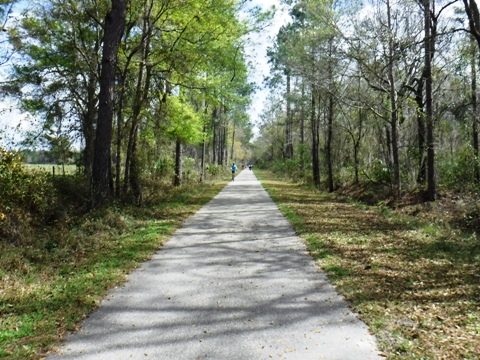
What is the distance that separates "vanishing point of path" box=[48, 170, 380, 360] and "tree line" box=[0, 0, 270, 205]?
5.73 m

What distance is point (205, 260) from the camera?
723cm

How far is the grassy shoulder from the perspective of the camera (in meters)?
4.21

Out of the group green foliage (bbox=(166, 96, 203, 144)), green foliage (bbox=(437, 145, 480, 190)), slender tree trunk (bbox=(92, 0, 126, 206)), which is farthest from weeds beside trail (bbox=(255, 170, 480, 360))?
green foliage (bbox=(166, 96, 203, 144))

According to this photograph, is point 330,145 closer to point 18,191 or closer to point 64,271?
point 18,191

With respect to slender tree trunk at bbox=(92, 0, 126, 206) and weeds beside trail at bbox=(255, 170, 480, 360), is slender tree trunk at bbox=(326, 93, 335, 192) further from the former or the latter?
slender tree trunk at bbox=(92, 0, 126, 206)

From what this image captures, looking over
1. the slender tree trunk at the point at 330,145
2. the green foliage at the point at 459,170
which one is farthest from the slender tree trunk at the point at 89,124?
the green foliage at the point at 459,170

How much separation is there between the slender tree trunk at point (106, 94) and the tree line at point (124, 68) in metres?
0.03

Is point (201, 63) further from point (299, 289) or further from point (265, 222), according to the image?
point (299, 289)

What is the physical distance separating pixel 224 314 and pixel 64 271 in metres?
3.33

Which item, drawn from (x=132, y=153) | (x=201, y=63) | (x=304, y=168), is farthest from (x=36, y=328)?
(x=304, y=168)

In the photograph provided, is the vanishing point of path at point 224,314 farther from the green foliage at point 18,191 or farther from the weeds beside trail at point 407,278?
the green foliage at point 18,191

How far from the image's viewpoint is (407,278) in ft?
20.5

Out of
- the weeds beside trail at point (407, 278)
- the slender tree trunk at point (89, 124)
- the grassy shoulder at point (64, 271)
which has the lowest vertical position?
the weeds beside trail at point (407, 278)

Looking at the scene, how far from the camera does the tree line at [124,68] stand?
41.9 feet
